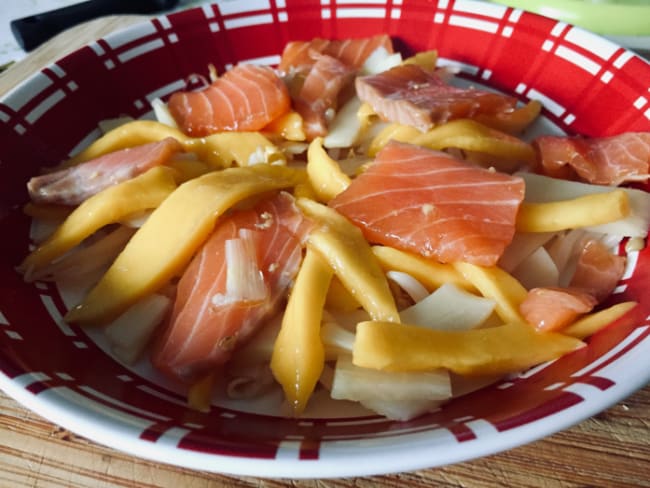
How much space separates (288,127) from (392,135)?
0.33m

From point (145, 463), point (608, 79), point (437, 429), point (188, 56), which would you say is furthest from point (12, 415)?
point (608, 79)

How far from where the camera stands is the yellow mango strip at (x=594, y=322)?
1217 mm

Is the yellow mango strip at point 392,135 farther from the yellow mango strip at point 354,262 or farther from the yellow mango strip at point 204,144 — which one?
the yellow mango strip at point 354,262

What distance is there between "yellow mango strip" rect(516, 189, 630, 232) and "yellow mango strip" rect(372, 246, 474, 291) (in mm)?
219

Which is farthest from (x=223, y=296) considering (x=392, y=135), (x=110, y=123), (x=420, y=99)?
(x=110, y=123)

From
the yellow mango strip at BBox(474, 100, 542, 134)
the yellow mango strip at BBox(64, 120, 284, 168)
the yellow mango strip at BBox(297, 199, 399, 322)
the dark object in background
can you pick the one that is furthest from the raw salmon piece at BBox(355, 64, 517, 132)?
the dark object in background

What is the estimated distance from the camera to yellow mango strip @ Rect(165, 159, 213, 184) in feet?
5.41

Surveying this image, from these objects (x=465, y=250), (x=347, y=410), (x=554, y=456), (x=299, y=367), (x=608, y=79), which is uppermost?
(x=608, y=79)

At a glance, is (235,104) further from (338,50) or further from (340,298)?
(340,298)

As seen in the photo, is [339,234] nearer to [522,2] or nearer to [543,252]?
[543,252]

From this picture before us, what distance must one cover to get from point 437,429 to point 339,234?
1.70ft

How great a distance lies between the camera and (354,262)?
1.29 meters

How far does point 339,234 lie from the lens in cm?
136

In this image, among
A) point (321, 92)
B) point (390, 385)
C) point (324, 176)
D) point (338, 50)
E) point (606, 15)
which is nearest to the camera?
point (390, 385)
